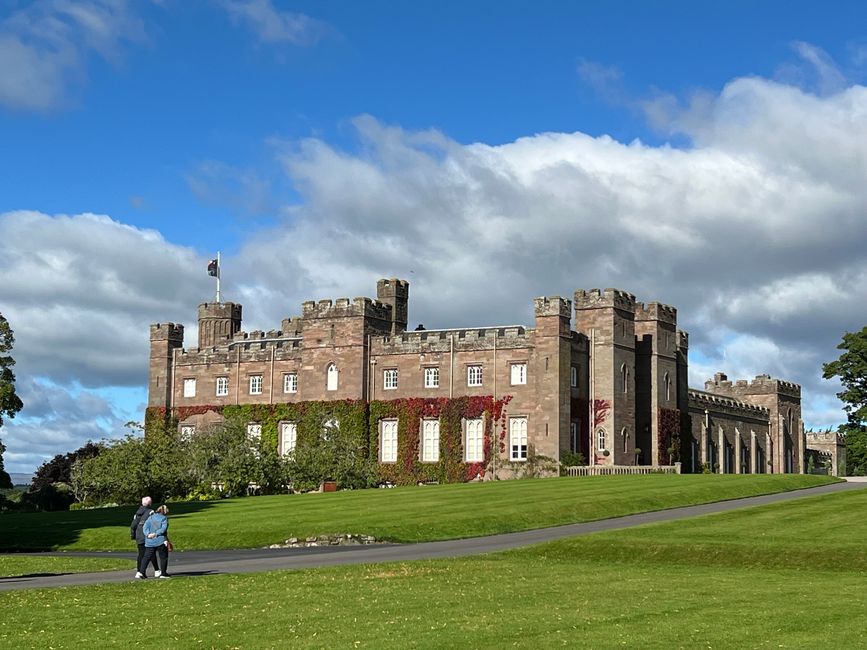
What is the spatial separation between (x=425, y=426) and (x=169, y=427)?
17726 mm

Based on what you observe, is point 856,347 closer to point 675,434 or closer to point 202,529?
point 675,434

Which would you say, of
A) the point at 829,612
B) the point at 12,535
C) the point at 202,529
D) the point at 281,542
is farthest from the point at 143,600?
the point at 12,535

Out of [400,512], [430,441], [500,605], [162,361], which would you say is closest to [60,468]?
[162,361]

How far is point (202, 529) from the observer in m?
40.9

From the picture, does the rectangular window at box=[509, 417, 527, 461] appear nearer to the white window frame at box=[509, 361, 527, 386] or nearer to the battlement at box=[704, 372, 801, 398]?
the white window frame at box=[509, 361, 527, 386]

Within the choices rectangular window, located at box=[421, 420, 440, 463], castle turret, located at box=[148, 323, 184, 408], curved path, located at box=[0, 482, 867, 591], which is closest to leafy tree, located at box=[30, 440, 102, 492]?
castle turret, located at box=[148, 323, 184, 408]

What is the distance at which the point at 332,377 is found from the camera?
75.4 meters

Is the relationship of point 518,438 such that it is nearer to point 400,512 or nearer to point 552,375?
point 552,375

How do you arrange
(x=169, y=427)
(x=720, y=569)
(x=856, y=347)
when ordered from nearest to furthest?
(x=720, y=569) → (x=169, y=427) → (x=856, y=347)

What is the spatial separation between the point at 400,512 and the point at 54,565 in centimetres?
1505

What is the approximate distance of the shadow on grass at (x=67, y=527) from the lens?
4031cm

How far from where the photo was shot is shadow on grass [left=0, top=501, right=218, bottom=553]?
4031cm

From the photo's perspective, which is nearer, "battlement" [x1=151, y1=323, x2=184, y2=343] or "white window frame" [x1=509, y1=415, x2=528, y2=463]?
"white window frame" [x1=509, y1=415, x2=528, y2=463]

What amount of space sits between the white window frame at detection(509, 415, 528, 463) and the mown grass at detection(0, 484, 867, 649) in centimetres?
3677
